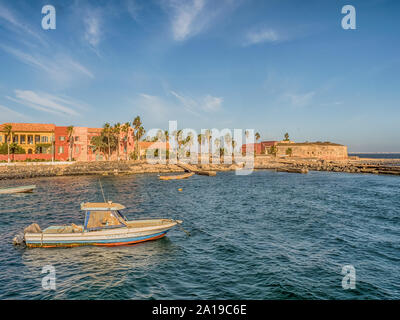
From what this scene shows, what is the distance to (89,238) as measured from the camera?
20.0 metres

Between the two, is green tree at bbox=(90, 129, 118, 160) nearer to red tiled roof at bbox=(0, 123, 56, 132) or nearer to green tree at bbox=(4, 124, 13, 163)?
red tiled roof at bbox=(0, 123, 56, 132)

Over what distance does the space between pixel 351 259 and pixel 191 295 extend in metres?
11.7

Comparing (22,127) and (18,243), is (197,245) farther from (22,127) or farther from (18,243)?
(22,127)

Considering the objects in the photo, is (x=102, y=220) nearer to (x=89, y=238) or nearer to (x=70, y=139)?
(x=89, y=238)

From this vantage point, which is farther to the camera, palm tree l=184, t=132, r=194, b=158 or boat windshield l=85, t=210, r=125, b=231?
palm tree l=184, t=132, r=194, b=158

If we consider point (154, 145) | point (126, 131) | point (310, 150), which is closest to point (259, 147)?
point (310, 150)

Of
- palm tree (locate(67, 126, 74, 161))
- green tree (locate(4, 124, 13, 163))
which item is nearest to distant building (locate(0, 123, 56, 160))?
green tree (locate(4, 124, 13, 163))

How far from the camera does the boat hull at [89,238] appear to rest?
65.2 ft

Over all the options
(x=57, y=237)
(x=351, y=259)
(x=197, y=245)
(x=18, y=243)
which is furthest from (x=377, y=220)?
(x=18, y=243)

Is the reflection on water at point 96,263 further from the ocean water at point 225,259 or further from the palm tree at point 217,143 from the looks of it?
the palm tree at point 217,143

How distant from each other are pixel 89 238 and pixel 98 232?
0.84 meters

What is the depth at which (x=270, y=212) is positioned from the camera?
109 ft

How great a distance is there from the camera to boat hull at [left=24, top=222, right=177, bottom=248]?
1986 centimetres
